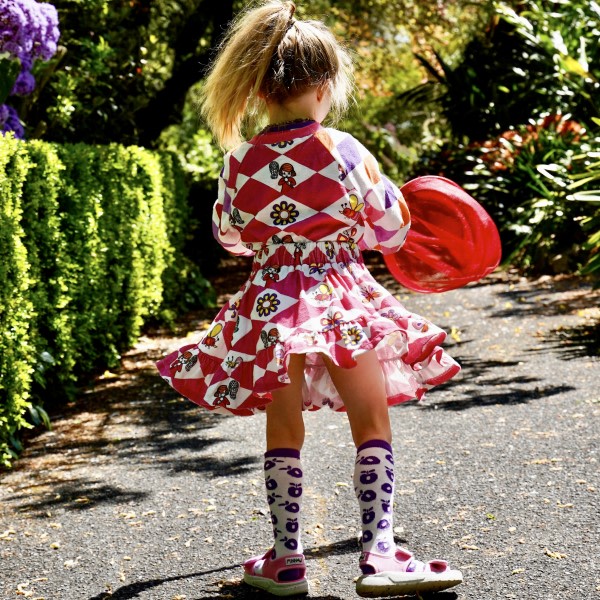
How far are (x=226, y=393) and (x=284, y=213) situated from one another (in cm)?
59

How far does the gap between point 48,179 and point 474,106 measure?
8836 mm

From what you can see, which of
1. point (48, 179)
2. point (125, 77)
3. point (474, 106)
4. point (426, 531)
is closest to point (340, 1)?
point (474, 106)

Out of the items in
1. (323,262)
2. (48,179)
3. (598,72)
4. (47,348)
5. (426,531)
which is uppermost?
(598,72)

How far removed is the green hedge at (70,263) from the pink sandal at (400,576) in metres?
2.55

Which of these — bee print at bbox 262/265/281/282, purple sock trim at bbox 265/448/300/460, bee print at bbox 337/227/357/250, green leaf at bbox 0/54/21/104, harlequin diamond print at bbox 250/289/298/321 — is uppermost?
green leaf at bbox 0/54/21/104

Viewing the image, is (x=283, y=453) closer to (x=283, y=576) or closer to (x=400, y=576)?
(x=283, y=576)

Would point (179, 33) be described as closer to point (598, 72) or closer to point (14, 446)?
point (598, 72)

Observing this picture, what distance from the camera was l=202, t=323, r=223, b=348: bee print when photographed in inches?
128

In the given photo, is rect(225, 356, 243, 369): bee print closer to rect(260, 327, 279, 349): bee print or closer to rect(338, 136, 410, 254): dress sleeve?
rect(260, 327, 279, 349): bee print

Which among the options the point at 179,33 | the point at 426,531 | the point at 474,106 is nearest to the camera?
the point at 426,531

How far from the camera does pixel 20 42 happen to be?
5.71m

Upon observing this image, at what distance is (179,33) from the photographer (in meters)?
12.4

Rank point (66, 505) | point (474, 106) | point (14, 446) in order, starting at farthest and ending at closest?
point (474, 106), point (14, 446), point (66, 505)

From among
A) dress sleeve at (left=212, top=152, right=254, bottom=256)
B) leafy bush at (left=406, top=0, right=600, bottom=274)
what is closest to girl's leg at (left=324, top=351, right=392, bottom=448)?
dress sleeve at (left=212, top=152, right=254, bottom=256)
